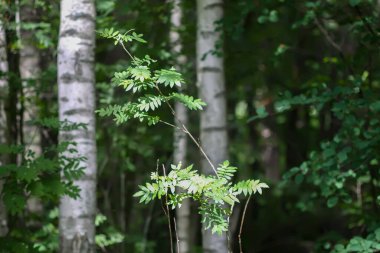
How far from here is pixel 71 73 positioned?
422cm

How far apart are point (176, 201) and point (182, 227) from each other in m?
3.43

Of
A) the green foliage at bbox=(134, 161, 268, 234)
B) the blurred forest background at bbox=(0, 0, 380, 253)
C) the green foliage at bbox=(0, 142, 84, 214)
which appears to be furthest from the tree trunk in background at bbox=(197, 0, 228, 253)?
the green foliage at bbox=(134, 161, 268, 234)

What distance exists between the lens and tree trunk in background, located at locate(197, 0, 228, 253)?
5098 mm

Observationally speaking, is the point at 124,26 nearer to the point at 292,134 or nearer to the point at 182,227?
the point at 182,227

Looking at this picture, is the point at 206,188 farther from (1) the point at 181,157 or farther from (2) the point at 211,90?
(1) the point at 181,157

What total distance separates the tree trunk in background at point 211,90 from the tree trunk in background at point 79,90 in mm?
1265

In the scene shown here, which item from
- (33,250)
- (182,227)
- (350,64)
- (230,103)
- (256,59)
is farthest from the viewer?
(230,103)

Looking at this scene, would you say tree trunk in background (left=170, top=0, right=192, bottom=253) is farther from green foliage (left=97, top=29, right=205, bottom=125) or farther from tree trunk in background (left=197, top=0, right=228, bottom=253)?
green foliage (left=97, top=29, right=205, bottom=125)

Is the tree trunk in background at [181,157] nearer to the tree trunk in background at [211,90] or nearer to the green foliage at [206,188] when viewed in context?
the tree trunk in background at [211,90]

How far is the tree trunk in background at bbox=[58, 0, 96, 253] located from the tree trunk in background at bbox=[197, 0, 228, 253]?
4.15 feet

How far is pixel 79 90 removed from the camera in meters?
4.23

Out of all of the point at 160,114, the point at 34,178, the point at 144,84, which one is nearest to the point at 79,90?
the point at 34,178

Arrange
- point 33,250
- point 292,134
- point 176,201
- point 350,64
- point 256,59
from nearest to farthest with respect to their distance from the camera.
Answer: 1. point 176,201
2. point 33,250
3. point 350,64
4. point 256,59
5. point 292,134

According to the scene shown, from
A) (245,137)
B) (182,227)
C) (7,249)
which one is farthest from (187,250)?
(245,137)
